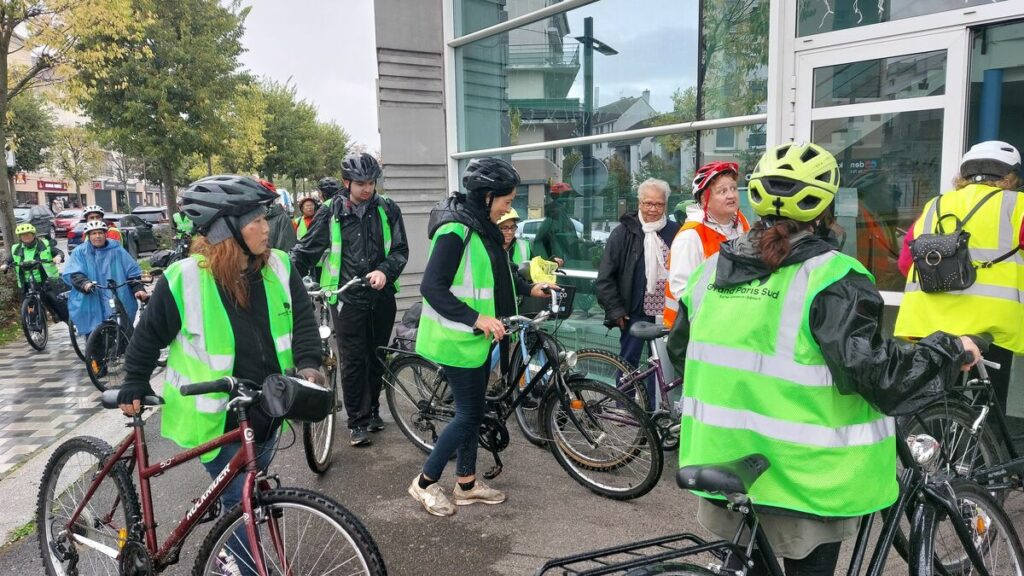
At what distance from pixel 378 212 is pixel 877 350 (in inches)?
159

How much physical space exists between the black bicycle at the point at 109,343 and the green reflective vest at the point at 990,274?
276 inches

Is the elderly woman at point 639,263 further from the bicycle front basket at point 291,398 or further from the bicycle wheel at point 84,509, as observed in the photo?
the bicycle wheel at point 84,509

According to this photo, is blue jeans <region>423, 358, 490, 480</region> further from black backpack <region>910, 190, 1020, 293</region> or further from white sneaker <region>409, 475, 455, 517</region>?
black backpack <region>910, 190, 1020, 293</region>

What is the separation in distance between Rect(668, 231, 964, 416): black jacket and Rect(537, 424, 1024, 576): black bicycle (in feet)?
1.16

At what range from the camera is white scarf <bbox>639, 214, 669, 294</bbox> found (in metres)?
4.91

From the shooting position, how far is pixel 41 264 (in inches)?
376

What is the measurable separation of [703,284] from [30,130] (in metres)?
41.9

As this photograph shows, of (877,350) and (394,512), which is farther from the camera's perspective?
(394,512)

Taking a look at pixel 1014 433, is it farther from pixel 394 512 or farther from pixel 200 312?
pixel 200 312

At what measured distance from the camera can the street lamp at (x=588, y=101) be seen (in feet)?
22.3

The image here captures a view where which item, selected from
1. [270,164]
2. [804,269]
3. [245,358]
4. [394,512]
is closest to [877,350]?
[804,269]

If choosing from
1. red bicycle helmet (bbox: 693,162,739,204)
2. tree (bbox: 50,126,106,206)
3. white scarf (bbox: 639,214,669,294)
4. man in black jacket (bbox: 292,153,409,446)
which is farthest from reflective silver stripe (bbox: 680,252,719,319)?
tree (bbox: 50,126,106,206)

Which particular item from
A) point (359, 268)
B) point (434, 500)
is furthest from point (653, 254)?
point (434, 500)

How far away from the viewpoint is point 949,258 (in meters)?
3.49
